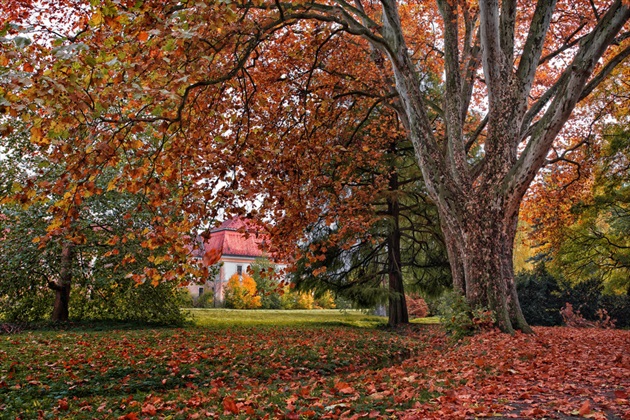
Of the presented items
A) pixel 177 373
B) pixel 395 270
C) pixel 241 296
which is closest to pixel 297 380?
pixel 177 373

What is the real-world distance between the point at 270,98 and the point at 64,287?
9415mm

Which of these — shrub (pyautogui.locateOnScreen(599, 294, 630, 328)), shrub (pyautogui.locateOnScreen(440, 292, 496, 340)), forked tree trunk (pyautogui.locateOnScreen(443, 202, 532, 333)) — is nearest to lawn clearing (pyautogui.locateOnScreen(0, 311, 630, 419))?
shrub (pyautogui.locateOnScreen(440, 292, 496, 340))

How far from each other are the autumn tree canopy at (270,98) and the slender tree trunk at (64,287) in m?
6.00

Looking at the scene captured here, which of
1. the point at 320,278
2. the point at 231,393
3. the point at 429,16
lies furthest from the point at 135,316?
the point at 429,16

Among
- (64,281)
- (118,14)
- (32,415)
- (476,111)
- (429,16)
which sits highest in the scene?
(429,16)

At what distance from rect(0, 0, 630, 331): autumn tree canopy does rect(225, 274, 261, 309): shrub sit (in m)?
19.9

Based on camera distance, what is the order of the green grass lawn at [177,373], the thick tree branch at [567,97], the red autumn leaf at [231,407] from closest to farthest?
the red autumn leaf at [231,407], the green grass lawn at [177,373], the thick tree branch at [567,97]

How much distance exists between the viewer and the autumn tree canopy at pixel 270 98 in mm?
4488

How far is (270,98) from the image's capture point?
10562 mm

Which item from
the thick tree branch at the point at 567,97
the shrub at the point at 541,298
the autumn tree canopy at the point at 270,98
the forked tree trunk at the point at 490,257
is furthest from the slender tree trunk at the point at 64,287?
the shrub at the point at 541,298

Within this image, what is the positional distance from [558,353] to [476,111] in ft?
42.5

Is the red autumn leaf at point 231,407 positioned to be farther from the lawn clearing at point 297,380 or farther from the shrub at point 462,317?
the shrub at point 462,317

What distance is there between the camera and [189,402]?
5.20m

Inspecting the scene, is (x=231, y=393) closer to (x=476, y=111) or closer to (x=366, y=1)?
(x=366, y=1)
